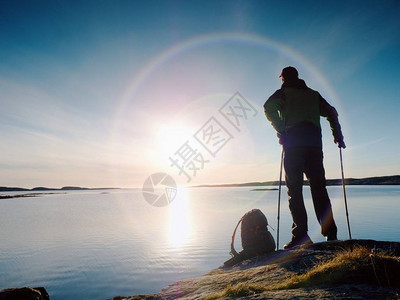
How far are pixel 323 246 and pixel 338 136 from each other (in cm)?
321

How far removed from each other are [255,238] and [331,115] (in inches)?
160

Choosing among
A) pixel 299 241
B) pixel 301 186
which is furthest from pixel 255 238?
pixel 301 186

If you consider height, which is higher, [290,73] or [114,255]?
[290,73]

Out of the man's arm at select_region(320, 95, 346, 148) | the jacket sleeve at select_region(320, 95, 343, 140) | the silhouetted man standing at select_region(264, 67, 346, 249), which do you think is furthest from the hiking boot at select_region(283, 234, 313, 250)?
the jacket sleeve at select_region(320, 95, 343, 140)

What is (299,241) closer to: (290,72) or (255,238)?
(255,238)

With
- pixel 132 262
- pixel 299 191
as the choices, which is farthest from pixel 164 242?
pixel 299 191

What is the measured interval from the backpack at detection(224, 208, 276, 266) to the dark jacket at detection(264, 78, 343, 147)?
2.57 metres

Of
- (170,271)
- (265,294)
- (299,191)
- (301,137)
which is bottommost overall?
(170,271)

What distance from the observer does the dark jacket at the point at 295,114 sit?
670cm

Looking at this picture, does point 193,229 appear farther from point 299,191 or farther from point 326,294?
point 326,294

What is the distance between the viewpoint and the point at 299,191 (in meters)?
6.59

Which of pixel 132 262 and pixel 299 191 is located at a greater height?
pixel 299 191

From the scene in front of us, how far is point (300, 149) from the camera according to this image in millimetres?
6648

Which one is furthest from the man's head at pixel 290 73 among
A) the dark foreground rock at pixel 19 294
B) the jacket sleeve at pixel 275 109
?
the dark foreground rock at pixel 19 294
